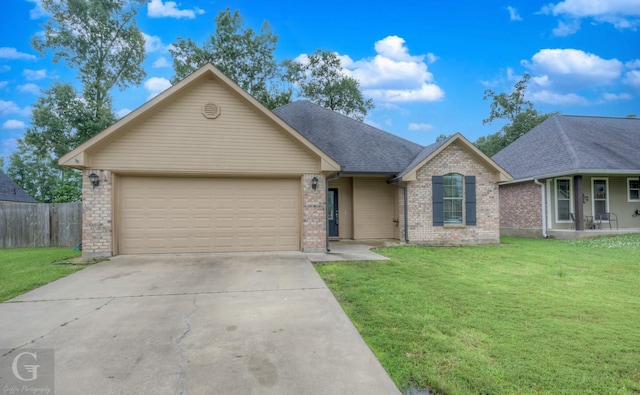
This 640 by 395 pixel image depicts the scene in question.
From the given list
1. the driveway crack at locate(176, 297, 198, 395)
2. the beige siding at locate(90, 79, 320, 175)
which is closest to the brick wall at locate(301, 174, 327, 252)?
the beige siding at locate(90, 79, 320, 175)

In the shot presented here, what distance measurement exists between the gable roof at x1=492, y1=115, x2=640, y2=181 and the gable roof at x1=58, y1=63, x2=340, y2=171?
11.3m

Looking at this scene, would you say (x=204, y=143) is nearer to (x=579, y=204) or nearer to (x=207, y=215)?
(x=207, y=215)

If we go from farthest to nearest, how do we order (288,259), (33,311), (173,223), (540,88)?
(540,88), (173,223), (288,259), (33,311)

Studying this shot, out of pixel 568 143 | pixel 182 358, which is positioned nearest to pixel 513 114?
pixel 568 143

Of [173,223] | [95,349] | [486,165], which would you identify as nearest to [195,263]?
[173,223]

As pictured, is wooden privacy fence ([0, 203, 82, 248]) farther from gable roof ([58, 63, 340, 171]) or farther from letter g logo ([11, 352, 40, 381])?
letter g logo ([11, 352, 40, 381])

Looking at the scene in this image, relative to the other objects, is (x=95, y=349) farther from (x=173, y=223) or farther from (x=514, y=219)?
(x=514, y=219)

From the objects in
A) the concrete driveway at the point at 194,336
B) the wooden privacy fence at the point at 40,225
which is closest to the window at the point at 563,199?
the concrete driveway at the point at 194,336

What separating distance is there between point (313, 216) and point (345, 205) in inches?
146

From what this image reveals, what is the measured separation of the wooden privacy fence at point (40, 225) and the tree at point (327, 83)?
1982 cm

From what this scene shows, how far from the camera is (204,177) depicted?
29.2 feet

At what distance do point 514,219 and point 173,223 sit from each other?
52.4ft

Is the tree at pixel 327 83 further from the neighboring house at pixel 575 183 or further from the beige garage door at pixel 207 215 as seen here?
the beige garage door at pixel 207 215

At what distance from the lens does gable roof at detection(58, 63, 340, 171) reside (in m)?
7.86
